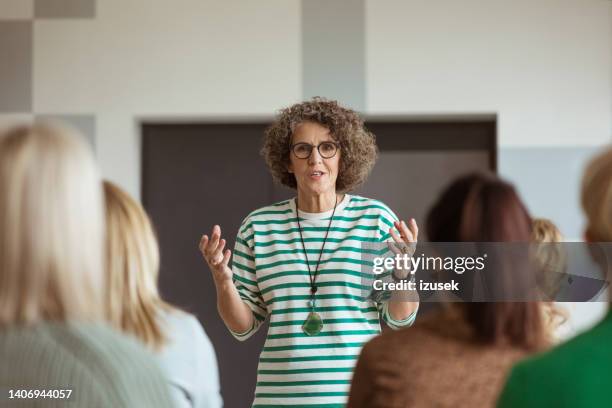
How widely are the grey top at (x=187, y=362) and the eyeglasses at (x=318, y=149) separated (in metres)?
0.87

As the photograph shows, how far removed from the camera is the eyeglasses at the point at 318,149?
2.36m

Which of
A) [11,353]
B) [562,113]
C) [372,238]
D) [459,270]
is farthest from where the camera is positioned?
[562,113]

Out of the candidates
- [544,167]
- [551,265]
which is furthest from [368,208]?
[544,167]

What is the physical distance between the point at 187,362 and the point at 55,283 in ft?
2.01

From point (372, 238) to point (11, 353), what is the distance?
1.35 m

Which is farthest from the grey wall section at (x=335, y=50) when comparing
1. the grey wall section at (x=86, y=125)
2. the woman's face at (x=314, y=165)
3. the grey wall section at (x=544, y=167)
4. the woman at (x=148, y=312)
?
the woman at (x=148, y=312)

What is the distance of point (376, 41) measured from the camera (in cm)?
380

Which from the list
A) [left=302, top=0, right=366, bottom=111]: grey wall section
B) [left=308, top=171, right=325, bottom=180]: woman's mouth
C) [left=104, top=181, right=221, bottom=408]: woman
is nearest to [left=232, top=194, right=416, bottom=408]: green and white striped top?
[left=308, top=171, right=325, bottom=180]: woman's mouth

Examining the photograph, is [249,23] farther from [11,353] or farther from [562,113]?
[11,353]

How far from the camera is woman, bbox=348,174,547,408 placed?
129 cm

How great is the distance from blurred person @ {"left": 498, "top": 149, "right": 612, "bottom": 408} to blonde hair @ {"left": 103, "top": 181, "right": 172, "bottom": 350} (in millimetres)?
704

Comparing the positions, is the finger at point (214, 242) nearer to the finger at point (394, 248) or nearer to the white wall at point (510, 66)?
the finger at point (394, 248)

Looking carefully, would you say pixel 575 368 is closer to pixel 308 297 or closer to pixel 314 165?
pixel 308 297

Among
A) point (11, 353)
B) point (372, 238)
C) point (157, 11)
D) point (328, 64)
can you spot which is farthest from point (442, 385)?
point (157, 11)
